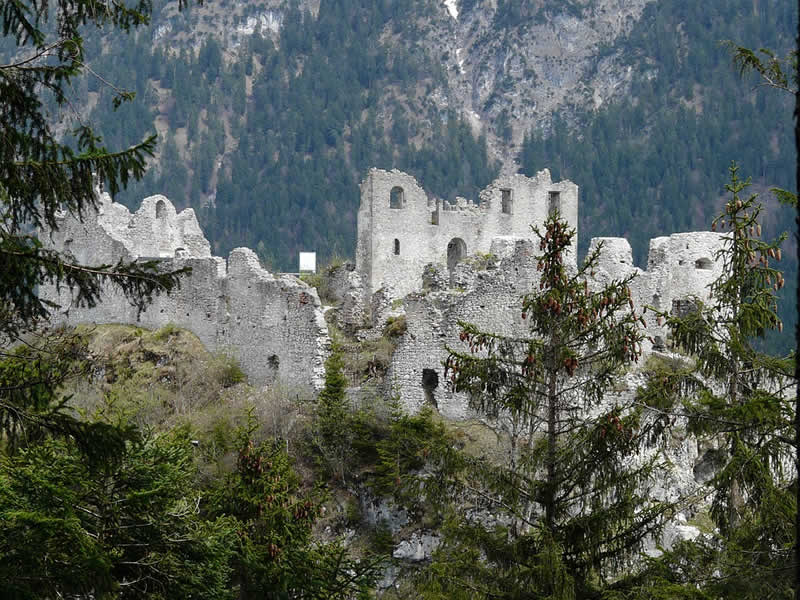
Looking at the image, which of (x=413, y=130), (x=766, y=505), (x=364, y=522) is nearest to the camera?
(x=766, y=505)

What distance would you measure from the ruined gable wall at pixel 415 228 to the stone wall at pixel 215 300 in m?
5.98

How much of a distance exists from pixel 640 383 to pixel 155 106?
11731cm

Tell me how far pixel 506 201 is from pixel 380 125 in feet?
330

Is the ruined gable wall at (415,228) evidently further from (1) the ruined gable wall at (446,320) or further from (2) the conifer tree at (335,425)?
(2) the conifer tree at (335,425)

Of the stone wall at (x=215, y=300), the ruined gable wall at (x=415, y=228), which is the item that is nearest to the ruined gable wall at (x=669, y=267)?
the ruined gable wall at (x=415, y=228)

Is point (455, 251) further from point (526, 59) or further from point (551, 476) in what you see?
point (526, 59)

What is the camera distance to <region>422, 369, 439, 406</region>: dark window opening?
33938 millimetres

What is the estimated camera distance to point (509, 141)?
14975cm

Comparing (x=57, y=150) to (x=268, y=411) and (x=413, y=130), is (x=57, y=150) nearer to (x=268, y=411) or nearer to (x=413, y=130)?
(x=268, y=411)

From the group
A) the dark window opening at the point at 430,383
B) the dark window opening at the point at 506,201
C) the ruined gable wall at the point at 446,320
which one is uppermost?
the dark window opening at the point at 506,201

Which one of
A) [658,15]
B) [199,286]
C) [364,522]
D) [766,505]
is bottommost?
[364,522]

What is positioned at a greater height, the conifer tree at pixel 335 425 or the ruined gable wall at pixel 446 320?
the ruined gable wall at pixel 446 320

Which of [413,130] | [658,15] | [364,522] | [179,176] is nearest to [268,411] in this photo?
[364,522]

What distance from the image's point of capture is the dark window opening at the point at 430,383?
33938mm
